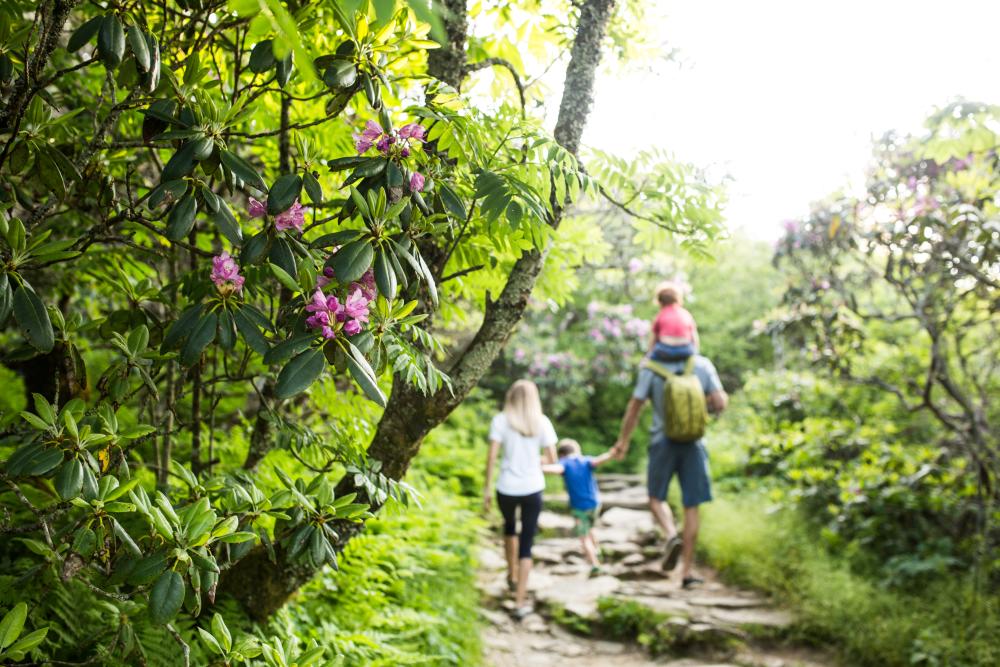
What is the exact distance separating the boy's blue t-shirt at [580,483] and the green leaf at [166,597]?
4936mm

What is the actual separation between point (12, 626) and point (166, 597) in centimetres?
43

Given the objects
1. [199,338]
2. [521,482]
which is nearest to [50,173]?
[199,338]

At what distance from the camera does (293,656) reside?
212 centimetres

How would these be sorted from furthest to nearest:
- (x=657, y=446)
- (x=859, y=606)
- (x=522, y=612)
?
1. (x=657, y=446)
2. (x=522, y=612)
3. (x=859, y=606)

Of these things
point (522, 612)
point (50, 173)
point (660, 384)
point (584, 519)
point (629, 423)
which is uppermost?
point (50, 173)

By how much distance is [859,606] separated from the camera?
4965 mm

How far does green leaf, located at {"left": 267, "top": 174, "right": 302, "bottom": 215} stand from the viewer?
1.83 m

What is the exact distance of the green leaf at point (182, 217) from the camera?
1.73m

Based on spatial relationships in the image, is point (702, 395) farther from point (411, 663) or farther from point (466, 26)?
point (466, 26)

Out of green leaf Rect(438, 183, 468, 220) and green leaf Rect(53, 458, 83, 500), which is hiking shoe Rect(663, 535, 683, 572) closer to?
green leaf Rect(438, 183, 468, 220)

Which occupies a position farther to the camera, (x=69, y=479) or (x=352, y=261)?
(x=352, y=261)

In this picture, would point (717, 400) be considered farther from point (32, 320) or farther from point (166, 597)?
point (32, 320)

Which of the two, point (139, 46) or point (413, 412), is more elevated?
point (139, 46)

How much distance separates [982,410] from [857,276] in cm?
224
